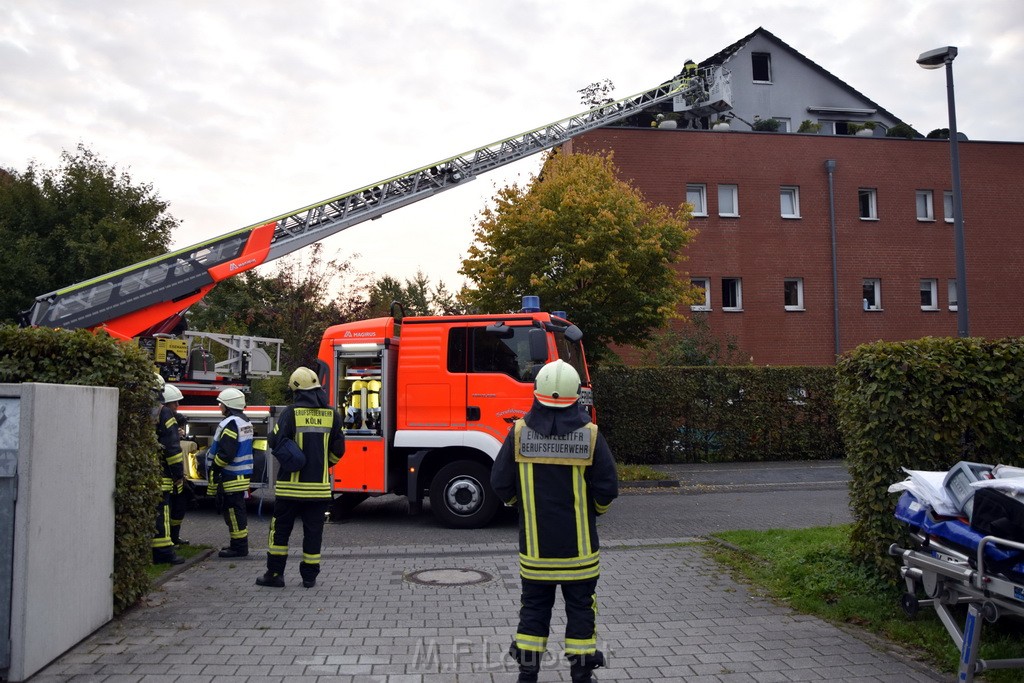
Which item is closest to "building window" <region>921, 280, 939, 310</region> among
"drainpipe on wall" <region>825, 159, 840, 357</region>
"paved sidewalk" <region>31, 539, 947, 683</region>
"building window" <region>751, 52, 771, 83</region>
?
"drainpipe on wall" <region>825, 159, 840, 357</region>

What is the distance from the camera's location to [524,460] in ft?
14.7

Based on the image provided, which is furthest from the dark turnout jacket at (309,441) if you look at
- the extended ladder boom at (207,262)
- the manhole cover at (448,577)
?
the extended ladder boom at (207,262)

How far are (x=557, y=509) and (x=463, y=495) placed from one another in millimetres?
6439

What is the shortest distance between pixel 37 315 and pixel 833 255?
2574 centimetres

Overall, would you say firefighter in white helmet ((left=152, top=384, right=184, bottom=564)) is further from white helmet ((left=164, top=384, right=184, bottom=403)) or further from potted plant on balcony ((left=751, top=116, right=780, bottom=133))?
potted plant on balcony ((left=751, top=116, right=780, bottom=133))

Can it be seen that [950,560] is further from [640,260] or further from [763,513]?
[640,260]

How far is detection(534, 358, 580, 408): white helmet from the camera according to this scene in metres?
4.44

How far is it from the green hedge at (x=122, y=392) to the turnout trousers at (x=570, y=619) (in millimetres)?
3529

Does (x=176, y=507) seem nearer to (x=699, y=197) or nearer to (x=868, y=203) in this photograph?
(x=699, y=197)

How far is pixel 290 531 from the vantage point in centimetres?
734

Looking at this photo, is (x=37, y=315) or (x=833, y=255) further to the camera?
(x=833, y=255)

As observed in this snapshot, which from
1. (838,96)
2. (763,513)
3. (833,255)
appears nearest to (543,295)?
(763,513)

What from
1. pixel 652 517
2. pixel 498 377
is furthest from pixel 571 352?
pixel 652 517

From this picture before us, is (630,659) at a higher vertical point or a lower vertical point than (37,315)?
lower
